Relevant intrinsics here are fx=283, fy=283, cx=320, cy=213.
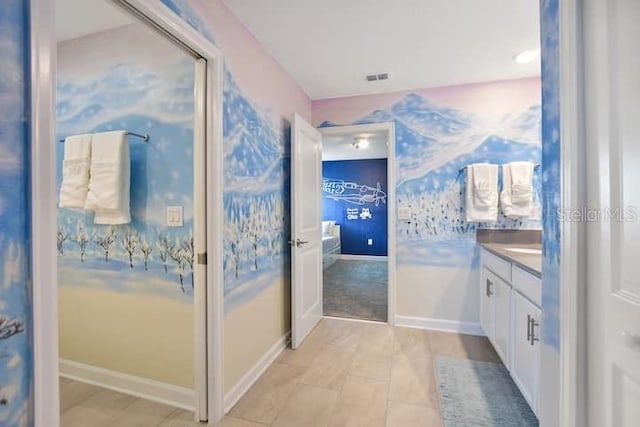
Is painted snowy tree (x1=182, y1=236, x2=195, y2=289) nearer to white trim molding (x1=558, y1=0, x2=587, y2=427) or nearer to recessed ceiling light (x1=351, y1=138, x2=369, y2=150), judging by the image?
white trim molding (x1=558, y1=0, x2=587, y2=427)

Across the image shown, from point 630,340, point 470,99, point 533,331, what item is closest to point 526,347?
point 533,331

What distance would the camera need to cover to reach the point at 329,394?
1.82m

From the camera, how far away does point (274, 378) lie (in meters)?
2.01

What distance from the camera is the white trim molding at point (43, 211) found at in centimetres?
80

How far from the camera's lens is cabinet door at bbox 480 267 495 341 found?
7.47ft

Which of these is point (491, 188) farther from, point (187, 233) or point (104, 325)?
point (104, 325)

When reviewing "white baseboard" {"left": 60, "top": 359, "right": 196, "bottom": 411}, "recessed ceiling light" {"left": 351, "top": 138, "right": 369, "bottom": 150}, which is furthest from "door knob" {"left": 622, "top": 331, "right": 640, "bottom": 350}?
"recessed ceiling light" {"left": 351, "top": 138, "right": 369, "bottom": 150}

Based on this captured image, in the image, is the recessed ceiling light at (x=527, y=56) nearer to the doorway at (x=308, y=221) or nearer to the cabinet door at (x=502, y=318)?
the doorway at (x=308, y=221)

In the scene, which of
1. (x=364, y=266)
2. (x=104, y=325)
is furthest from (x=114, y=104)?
(x=364, y=266)

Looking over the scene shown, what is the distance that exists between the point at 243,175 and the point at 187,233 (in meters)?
0.51

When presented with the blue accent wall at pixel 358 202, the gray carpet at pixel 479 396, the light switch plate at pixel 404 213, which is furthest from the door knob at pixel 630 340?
the blue accent wall at pixel 358 202

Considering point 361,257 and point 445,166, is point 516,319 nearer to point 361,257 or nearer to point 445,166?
point 445,166

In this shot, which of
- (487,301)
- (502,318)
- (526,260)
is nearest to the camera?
(526,260)

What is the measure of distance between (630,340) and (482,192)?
6.52ft
